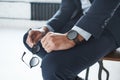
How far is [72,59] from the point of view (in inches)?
42.2

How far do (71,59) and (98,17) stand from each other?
0.78 feet

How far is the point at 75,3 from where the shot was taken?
1444 millimetres

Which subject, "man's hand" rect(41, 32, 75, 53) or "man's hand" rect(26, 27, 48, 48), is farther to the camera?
"man's hand" rect(26, 27, 48, 48)

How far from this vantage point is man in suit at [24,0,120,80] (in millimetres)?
1062

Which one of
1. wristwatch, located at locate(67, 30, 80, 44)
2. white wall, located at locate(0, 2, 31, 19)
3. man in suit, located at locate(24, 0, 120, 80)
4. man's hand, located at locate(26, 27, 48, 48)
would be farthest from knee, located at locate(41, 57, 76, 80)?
white wall, located at locate(0, 2, 31, 19)

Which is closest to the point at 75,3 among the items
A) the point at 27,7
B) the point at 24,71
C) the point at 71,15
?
the point at 71,15

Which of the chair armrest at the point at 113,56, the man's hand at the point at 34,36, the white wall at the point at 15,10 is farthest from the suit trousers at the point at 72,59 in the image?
the white wall at the point at 15,10

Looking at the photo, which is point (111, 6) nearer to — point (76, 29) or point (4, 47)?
point (76, 29)

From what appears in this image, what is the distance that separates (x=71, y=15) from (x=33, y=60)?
362 mm

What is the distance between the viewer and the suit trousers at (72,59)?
1048 millimetres

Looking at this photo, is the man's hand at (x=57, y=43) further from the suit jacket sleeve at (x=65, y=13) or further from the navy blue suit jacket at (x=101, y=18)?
the suit jacket sleeve at (x=65, y=13)

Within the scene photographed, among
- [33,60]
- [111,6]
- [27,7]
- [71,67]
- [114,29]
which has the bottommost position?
[27,7]

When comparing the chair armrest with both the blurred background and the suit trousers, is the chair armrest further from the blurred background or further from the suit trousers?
the blurred background

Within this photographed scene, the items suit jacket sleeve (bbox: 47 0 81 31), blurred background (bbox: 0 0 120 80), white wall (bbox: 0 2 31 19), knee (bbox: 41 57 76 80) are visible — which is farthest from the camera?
white wall (bbox: 0 2 31 19)
